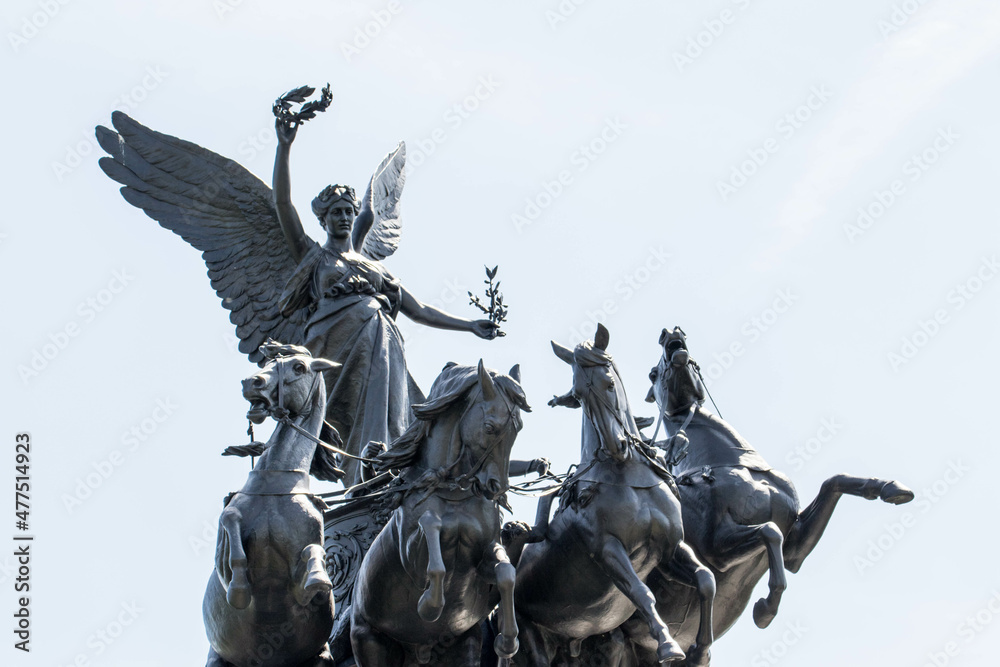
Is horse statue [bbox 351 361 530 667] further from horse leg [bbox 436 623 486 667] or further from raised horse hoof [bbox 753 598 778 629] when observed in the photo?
raised horse hoof [bbox 753 598 778 629]

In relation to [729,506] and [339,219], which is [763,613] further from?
[339,219]

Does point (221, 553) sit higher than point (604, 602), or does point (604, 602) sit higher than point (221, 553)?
point (604, 602)

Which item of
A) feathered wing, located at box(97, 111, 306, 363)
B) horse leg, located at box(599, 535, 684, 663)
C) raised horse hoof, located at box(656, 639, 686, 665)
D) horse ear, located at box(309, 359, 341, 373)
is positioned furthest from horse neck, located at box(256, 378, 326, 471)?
feathered wing, located at box(97, 111, 306, 363)

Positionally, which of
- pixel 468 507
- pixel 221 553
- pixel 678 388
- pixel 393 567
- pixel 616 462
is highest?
pixel 678 388

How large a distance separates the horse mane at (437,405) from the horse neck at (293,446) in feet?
1.67

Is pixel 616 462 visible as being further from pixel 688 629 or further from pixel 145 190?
pixel 145 190

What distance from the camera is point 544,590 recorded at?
11453 millimetres

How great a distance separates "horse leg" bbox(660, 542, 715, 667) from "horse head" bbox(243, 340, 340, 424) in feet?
9.07

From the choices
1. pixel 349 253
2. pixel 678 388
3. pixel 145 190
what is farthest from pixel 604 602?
pixel 145 190

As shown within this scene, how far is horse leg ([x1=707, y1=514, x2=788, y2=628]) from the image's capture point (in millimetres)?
11586

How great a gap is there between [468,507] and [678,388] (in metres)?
3.12

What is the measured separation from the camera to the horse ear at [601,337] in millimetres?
11281

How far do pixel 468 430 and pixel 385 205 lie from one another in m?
6.71

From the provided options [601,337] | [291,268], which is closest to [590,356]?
[601,337]
